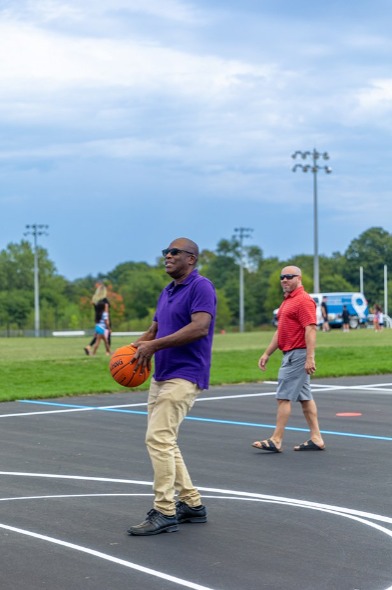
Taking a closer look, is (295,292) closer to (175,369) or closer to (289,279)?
(289,279)

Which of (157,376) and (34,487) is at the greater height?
(157,376)

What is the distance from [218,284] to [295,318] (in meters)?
149

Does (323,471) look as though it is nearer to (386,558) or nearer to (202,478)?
(202,478)

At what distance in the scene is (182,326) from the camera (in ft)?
26.8

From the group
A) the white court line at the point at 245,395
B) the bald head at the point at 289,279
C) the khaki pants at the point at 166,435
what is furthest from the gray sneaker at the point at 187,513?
the white court line at the point at 245,395

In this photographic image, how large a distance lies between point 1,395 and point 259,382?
5.69 meters

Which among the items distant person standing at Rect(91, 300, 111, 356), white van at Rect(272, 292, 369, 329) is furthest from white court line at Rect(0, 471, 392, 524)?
white van at Rect(272, 292, 369, 329)

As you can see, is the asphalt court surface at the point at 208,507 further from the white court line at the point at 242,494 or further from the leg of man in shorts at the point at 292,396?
the leg of man in shorts at the point at 292,396

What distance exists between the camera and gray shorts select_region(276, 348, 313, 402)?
12.4m

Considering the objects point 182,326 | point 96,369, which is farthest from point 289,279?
point 96,369

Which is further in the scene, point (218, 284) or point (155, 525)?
point (218, 284)

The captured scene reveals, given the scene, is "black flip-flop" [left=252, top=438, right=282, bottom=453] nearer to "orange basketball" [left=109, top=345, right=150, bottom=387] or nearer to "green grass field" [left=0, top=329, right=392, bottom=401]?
"orange basketball" [left=109, top=345, right=150, bottom=387]

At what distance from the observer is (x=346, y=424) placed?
15.1m

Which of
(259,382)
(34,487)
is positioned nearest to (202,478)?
(34,487)
